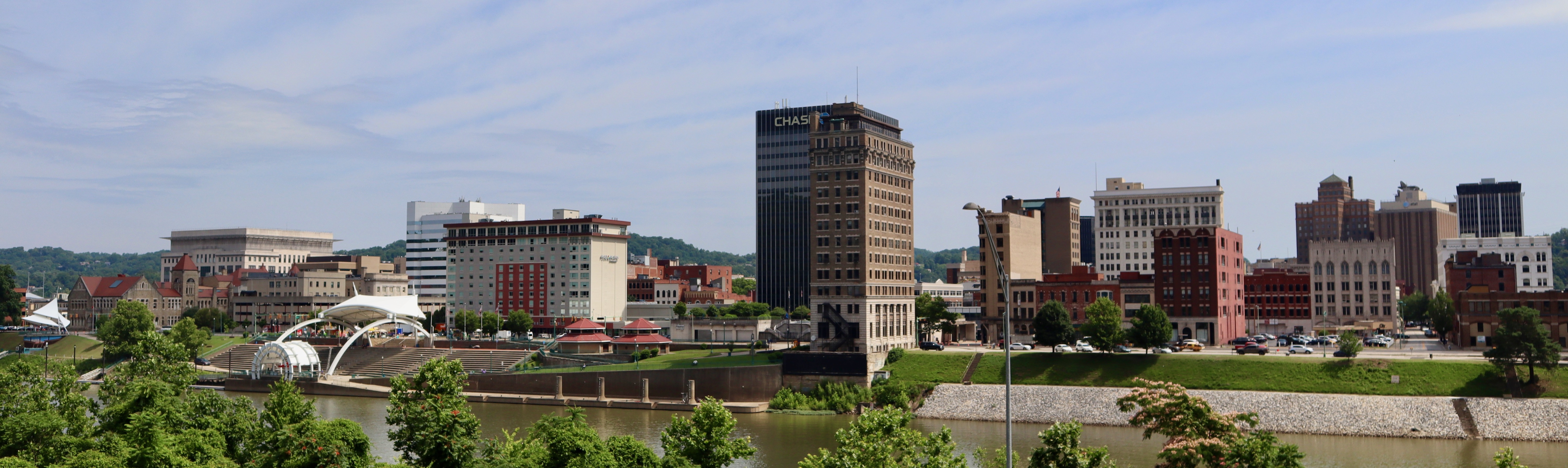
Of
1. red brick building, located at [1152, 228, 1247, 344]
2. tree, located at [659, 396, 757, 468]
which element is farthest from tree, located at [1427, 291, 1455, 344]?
tree, located at [659, 396, 757, 468]

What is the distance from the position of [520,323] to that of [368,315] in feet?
107

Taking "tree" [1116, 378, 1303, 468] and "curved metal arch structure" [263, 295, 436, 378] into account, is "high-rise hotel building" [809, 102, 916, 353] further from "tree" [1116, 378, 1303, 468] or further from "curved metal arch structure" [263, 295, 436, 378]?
"tree" [1116, 378, 1303, 468]

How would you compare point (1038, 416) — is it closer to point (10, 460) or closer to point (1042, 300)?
point (1042, 300)

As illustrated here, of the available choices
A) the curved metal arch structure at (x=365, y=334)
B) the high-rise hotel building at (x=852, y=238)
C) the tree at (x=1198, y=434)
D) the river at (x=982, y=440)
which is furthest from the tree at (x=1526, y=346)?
the curved metal arch structure at (x=365, y=334)

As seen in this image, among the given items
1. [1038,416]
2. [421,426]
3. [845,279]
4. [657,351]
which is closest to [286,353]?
Answer: [657,351]

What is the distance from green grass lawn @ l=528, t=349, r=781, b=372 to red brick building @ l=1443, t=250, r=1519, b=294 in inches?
3577

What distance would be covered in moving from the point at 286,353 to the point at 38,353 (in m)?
64.3

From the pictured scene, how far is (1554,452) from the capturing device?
84.2 meters

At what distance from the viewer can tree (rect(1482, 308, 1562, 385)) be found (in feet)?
318

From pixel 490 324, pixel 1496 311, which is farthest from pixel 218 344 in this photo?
pixel 1496 311

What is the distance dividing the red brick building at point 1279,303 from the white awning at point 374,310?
395 ft

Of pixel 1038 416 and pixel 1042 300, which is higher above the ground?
pixel 1042 300

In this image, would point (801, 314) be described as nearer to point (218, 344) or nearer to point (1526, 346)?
point (218, 344)

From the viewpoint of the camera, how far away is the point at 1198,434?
55.4 m
